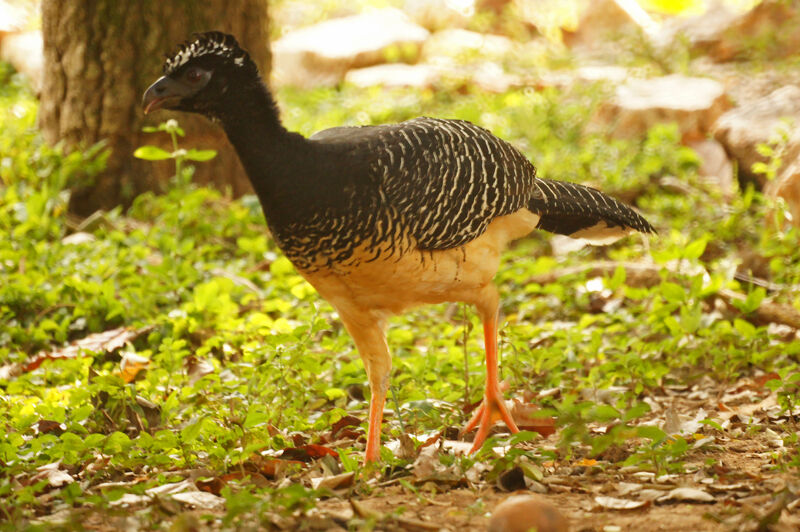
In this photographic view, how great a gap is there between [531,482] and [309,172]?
4.50 ft

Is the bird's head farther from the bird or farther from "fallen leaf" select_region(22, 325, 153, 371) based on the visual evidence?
"fallen leaf" select_region(22, 325, 153, 371)

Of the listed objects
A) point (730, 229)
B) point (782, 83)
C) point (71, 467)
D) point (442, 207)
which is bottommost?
point (71, 467)

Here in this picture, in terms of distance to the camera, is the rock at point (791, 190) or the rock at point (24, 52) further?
the rock at point (24, 52)

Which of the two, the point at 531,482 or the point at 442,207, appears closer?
the point at 531,482

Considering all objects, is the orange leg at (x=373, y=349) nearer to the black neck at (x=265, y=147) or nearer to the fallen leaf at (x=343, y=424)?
the fallen leaf at (x=343, y=424)

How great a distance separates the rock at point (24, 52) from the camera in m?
11.4

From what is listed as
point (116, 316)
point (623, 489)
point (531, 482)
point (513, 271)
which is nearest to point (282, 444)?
point (531, 482)

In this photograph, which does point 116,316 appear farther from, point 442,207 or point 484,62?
point 484,62

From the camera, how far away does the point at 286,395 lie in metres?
4.02

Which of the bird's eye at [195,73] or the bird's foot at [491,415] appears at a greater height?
the bird's eye at [195,73]

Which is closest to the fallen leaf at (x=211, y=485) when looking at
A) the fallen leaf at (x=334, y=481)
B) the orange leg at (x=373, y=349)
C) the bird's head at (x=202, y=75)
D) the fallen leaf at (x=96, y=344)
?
the fallen leaf at (x=334, y=481)

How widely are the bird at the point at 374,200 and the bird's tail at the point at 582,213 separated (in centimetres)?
20

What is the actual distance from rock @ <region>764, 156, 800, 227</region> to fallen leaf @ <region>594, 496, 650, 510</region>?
3429 mm

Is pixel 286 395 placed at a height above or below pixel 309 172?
below
